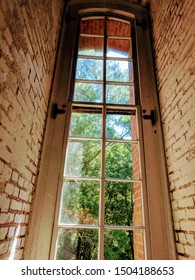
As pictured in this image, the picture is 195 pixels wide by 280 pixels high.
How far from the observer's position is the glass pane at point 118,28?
307 centimetres

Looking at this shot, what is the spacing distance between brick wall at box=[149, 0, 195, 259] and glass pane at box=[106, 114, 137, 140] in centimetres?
31

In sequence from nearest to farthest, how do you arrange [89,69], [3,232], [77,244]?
1. [3,232]
2. [77,244]
3. [89,69]

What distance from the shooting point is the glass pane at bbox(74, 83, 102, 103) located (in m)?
2.39

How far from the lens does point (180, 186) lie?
169cm

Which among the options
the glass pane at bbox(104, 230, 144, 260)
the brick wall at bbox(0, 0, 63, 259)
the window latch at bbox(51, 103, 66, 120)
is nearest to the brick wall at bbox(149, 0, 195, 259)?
the glass pane at bbox(104, 230, 144, 260)

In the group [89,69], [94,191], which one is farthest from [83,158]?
[89,69]

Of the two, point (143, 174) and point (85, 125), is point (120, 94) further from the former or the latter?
point (143, 174)

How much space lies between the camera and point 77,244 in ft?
5.57

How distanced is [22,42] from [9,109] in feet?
1.65

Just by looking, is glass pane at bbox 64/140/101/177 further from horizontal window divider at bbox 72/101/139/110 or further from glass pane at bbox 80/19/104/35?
glass pane at bbox 80/19/104/35

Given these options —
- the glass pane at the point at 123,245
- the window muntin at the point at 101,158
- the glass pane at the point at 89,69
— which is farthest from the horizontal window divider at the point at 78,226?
the glass pane at the point at 89,69

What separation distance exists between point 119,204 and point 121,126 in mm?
780

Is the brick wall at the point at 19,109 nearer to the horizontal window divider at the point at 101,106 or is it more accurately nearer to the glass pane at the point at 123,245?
the horizontal window divider at the point at 101,106
